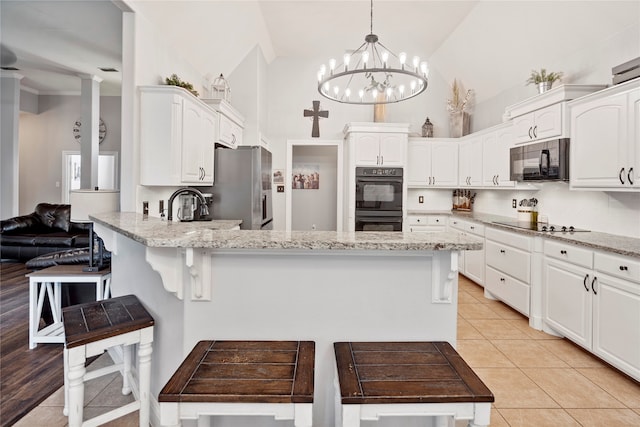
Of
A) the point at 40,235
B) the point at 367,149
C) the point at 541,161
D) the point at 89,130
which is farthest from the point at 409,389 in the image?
the point at 89,130

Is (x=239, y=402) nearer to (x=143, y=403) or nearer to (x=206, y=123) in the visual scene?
(x=143, y=403)

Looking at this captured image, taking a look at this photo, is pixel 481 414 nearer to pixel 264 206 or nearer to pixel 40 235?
pixel 264 206

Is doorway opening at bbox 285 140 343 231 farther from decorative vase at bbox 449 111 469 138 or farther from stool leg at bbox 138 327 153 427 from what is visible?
stool leg at bbox 138 327 153 427

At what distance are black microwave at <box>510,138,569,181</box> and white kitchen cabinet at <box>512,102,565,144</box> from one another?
0.08m

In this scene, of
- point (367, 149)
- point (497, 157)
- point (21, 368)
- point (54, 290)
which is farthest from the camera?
point (367, 149)

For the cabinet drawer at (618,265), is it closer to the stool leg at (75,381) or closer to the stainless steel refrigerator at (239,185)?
the stainless steel refrigerator at (239,185)

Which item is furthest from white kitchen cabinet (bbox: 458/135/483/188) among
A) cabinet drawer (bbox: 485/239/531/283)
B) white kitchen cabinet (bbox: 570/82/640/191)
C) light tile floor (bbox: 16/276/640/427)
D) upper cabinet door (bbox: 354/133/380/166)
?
light tile floor (bbox: 16/276/640/427)

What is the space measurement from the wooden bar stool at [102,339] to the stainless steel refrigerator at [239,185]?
6.08ft


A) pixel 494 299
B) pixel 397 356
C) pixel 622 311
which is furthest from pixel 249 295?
pixel 494 299

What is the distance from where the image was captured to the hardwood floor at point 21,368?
2.08 metres

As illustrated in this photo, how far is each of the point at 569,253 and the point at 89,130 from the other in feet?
22.7

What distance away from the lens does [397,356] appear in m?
1.31

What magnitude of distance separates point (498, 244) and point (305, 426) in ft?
11.7

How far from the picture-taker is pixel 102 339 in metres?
1.57
